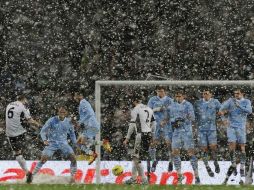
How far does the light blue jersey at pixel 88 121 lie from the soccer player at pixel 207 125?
1.89 meters

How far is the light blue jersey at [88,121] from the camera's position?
A: 2064cm

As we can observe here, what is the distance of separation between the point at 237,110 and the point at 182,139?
1154 millimetres

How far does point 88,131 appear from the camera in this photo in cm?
2084

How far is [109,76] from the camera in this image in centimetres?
3092

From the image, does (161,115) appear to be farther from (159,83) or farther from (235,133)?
(235,133)

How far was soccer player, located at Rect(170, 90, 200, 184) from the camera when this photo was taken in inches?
802

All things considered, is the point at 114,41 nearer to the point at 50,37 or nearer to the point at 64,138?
the point at 50,37

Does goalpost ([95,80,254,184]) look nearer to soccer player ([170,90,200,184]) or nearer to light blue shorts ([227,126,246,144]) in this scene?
soccer player ([170,90,200,184])

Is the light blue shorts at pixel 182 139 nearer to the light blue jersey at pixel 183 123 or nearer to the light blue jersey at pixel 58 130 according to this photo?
the light blue jersey at pixel 183 123

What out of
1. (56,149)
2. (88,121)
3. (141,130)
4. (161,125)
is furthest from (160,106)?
(56,149)

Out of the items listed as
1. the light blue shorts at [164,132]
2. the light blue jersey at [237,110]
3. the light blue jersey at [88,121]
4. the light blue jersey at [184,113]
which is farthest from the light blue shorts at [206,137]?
the light blue jersey at [88,121]

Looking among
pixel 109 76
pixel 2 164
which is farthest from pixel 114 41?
pixel 2 164

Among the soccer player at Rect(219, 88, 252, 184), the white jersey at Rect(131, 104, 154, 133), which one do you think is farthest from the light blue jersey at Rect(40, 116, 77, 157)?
the soccer player at Rect(219, 88, 252, 184)

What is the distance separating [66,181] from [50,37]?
11.8m
